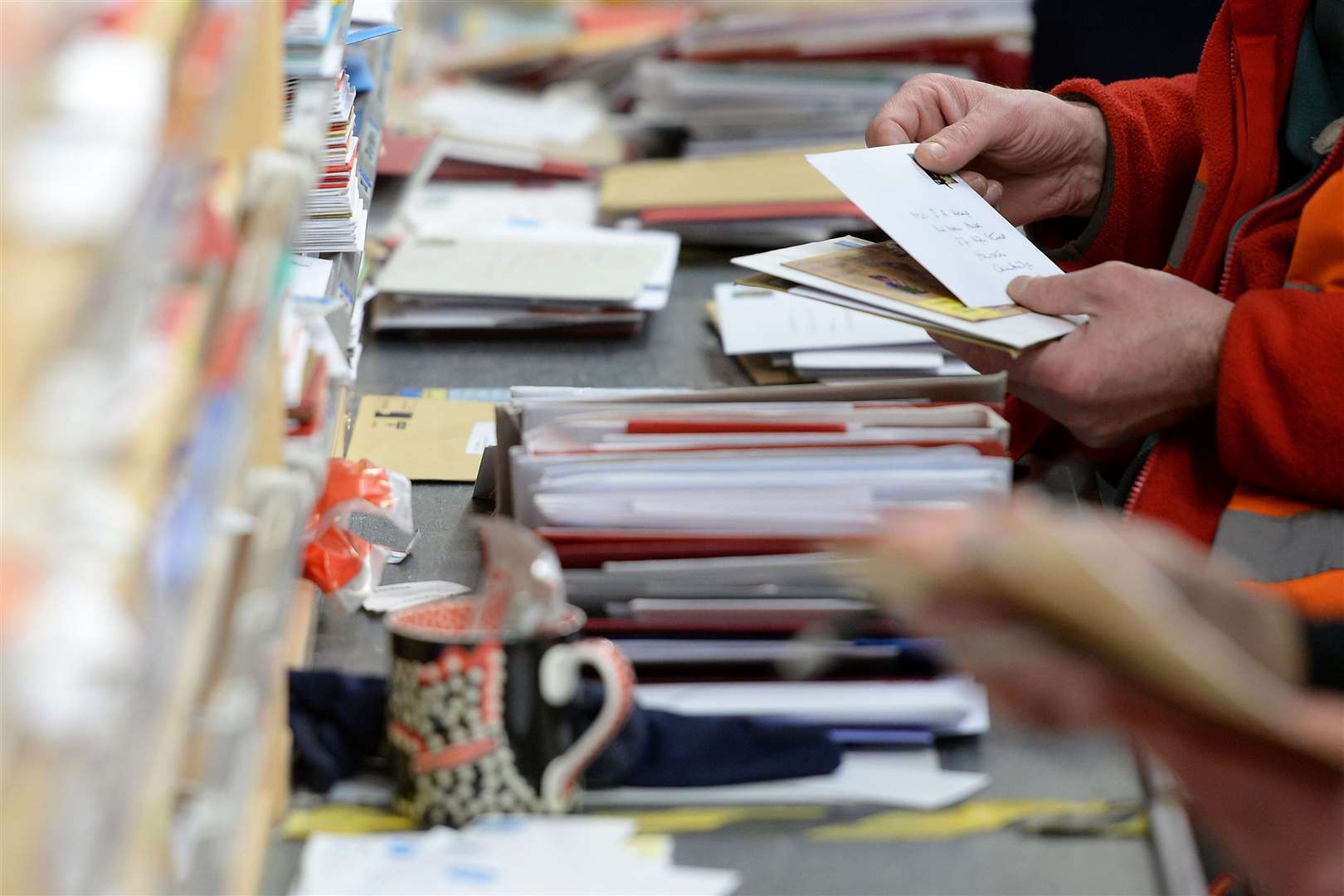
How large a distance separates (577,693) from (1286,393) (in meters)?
0.56

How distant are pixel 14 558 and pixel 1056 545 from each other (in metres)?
0.32

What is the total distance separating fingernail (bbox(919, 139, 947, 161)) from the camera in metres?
1.25

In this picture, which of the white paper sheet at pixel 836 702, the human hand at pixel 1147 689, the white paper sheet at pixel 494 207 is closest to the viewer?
the human hand at pixel 1147 689

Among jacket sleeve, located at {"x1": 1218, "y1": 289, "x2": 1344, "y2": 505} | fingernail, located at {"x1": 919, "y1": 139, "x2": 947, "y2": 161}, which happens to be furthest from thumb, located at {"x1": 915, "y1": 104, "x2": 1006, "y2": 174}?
jacket sleeve, located at {"x1": 1218, "y1": 289, "x2": 1344, "y2": 505}

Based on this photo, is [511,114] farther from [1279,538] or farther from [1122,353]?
[1279,538]

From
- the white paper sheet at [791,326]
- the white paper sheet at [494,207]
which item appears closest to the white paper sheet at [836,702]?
the white paper sheet at [791,326]

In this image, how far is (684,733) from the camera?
2.56 ft

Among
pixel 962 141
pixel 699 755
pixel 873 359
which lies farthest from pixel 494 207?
pixel 699 755

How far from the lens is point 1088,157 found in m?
1.38

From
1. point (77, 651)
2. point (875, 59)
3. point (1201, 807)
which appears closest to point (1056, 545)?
point (1201, 807)

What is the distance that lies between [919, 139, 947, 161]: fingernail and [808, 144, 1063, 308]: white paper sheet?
0.6 inches

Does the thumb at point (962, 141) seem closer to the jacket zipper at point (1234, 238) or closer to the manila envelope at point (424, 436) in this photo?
the jacket zipper at point (1234, 238)

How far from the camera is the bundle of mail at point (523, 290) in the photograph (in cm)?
154

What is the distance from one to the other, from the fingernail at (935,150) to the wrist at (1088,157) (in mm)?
181
